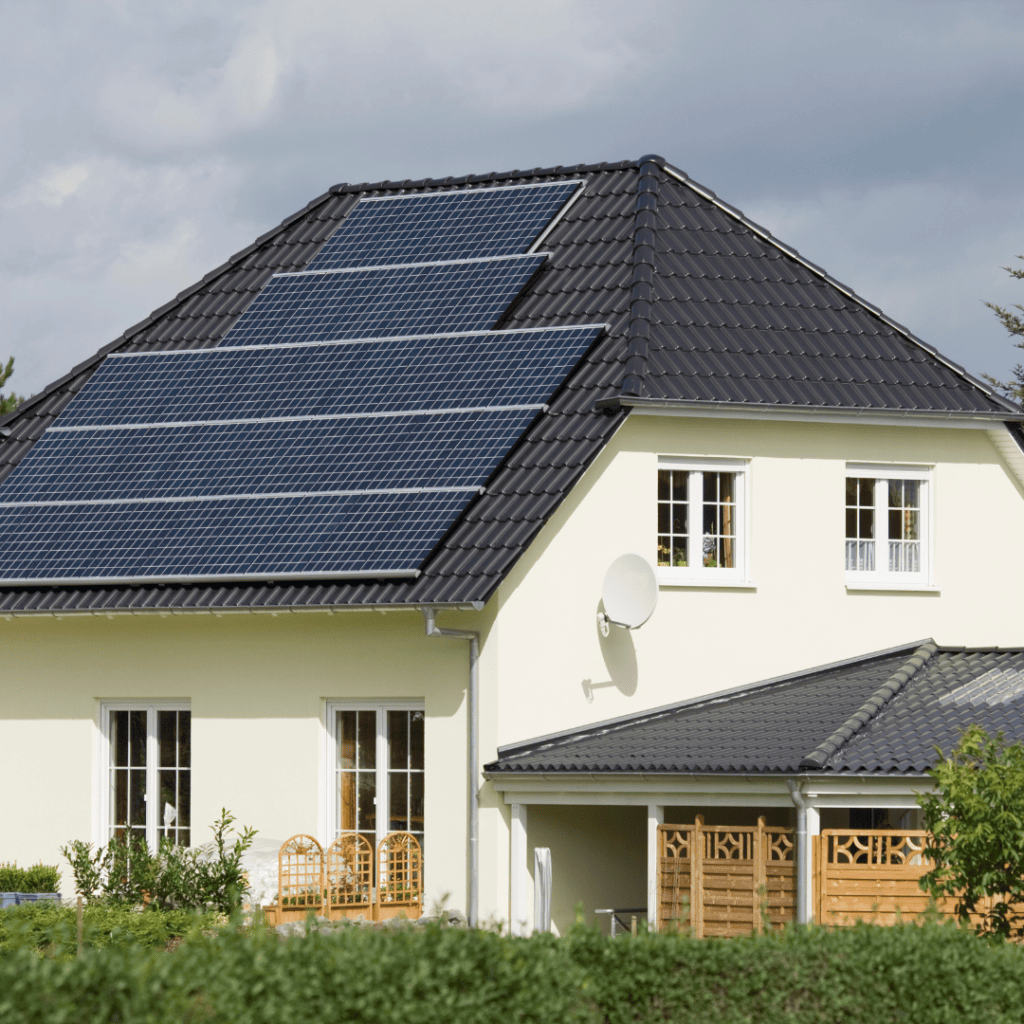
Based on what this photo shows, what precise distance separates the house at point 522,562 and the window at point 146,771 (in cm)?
4

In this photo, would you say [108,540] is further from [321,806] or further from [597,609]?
[597,609]

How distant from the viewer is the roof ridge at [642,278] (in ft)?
66.7

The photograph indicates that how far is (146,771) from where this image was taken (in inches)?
843

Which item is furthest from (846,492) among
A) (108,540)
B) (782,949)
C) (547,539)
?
(782,949)

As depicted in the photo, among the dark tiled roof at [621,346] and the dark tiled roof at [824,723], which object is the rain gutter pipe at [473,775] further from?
the dark tiled roof at [621,346]

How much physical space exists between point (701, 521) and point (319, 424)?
4864mm

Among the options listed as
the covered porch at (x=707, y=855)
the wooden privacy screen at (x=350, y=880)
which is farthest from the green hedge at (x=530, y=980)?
the wooden privacy screen at (x=350, y=880)

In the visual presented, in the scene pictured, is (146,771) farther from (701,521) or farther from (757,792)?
(757,792)

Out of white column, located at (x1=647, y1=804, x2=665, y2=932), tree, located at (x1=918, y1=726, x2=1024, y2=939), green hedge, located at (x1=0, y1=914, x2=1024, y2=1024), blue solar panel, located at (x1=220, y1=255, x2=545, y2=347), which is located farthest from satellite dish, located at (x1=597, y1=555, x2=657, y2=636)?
green hedge, located at (x1=0, y1=914, x2=1024, y2=1024)

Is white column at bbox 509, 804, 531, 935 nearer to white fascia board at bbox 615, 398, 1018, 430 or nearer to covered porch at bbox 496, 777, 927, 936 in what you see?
covered porch at bbox 496, 777, 927, 936

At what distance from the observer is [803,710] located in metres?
19.6

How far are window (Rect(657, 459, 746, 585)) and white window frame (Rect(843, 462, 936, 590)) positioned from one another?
1494 millimetres

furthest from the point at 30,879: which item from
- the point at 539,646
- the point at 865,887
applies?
the point at 865,887

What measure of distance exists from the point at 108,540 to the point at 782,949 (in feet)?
40.5
